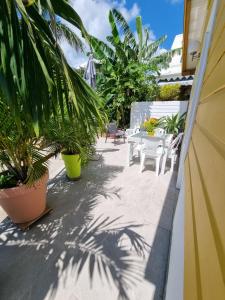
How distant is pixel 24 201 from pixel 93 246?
3.96ft

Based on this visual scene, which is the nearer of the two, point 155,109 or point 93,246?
point 93,246

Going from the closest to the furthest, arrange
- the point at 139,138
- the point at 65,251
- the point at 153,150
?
the point at 65,251 → the point at 153,150 → the point at 139,138

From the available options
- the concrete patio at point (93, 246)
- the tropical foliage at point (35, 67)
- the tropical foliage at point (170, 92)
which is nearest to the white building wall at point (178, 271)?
the concrete patio at point (93, 246)

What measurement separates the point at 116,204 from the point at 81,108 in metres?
2.28

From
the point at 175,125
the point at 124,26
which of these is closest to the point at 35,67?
the point at 175,125

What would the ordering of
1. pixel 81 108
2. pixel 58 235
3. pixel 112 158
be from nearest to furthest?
pixel 81 108 → pixel 58 235 → pixel 112 158

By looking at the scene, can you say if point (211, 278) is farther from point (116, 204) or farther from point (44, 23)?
point (116, 204)

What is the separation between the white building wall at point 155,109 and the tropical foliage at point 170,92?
2.33m

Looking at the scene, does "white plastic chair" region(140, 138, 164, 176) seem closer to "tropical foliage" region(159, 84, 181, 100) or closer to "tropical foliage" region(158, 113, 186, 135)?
"tropical foliage" region(158, 113, 186, 135)

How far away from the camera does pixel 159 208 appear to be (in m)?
3.16

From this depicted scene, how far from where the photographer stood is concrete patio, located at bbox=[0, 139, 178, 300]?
6.13 ft

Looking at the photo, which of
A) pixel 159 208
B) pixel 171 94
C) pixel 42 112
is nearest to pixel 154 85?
pixel 171 94

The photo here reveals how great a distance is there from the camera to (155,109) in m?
7.51

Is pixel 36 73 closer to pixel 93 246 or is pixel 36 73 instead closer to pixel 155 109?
pixel 93 246
